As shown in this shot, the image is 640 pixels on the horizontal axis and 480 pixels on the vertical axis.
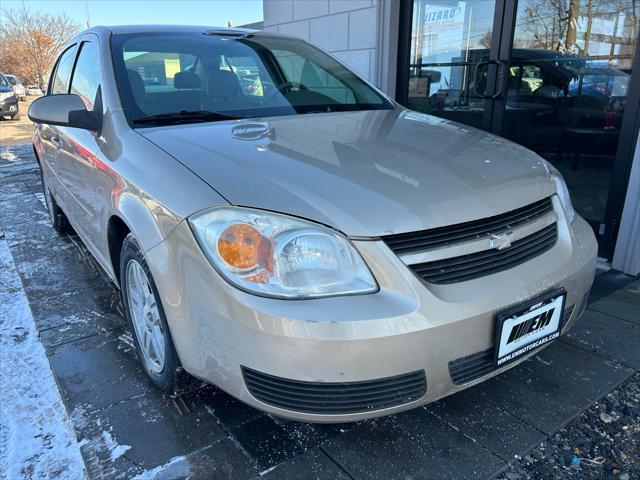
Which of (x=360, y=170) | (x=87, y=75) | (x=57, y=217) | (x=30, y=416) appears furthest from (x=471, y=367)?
(x=57, y=217)

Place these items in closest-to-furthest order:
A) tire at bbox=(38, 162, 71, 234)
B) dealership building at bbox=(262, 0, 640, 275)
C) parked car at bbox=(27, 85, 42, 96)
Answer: dealership building at bbox=(262, 0, 640, 275)
tire at bbox=(38, 162, 71, 234)
parked car at bbox=(27, 85, 42, 96)

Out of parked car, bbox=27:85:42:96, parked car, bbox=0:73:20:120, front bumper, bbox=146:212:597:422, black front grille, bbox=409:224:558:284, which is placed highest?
black front grille, bbox=409:224:558:284

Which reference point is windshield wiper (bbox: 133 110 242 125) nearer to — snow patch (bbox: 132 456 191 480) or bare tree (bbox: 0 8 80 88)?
snow patch (bbox: 132 456 191 480)

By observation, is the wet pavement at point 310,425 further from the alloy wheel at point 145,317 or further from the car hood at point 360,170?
the car hood at point 360,170

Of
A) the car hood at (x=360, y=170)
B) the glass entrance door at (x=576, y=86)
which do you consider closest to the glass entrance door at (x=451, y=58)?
the glass entrance door at (x=576, y=86)

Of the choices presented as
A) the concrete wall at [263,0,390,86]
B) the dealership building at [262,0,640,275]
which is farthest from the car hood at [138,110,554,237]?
the concrete wall at [263,0,390,86]

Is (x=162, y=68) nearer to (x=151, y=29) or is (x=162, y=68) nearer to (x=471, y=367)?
(x=151, y=29)

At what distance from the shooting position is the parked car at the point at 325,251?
1339mm

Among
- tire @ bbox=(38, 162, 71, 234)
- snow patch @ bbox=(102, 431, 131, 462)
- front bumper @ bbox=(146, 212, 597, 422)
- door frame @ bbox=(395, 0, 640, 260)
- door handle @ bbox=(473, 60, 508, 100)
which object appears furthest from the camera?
tire @ bbox=(38, 162, 71, 234)

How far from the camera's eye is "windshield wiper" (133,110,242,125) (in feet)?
6.68

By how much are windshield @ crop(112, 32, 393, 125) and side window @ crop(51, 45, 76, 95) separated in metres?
0.87

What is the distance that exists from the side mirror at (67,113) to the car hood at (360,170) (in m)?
0.43

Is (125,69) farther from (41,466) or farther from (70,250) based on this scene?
(70,250)

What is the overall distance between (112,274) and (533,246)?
1.83m
